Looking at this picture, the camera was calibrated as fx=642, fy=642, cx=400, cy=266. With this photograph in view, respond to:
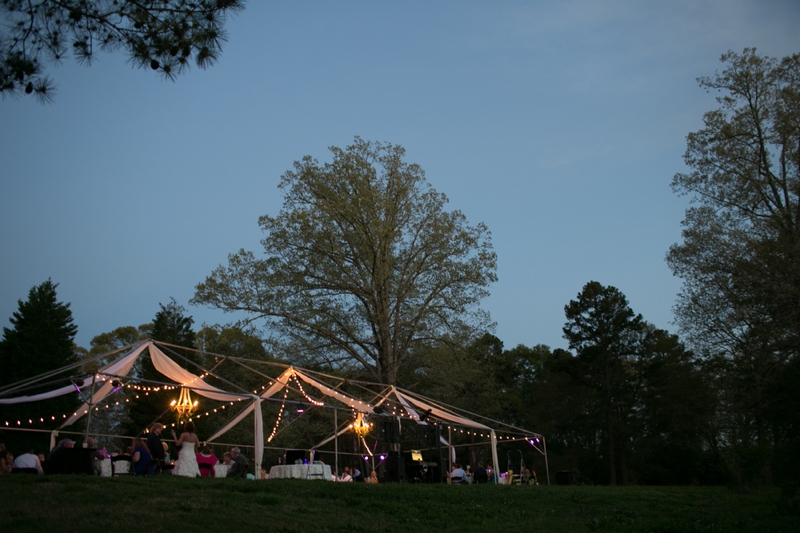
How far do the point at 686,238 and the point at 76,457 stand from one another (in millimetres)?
19164

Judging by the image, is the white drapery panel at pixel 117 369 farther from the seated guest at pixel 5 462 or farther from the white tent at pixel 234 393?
the seated guest at pixel 5 462

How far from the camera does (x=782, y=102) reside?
66.9 feet

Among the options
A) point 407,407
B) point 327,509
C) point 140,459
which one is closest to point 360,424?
point 407,407

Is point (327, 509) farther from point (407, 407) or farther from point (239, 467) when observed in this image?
point (407, 407)

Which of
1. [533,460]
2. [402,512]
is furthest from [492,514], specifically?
[533,460]

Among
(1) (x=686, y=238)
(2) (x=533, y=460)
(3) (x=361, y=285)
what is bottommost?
(2) (x=533, y=460)

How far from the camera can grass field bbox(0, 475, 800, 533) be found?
6.87 metres

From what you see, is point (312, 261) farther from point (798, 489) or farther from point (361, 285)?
point (798, 489)

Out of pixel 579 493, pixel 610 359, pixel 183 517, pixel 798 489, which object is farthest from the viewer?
pixel 610 359

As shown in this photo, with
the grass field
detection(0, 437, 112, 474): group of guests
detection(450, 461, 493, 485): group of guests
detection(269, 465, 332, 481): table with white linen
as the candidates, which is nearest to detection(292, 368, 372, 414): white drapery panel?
detection(269, 465, 332, 481): table with white linen

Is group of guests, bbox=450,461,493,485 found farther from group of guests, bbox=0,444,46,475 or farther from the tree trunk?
the tree trunk

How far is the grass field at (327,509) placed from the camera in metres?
6.87

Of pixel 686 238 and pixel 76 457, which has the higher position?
pixel 686 238

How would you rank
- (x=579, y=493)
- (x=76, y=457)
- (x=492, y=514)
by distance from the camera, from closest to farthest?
(x=492, y=514)
(x=76, y=457)
(x=579, y=493)
